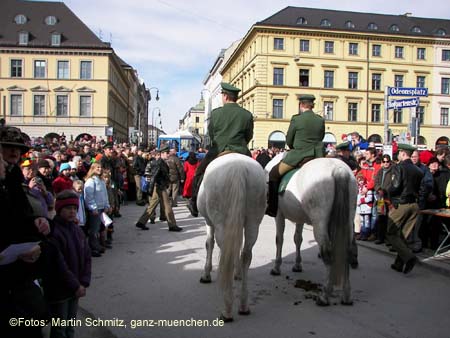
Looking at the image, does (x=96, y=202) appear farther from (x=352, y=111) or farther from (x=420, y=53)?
(x=420, y=53)

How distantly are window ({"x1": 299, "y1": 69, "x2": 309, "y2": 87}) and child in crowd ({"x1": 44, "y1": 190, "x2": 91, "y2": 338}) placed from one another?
50.5 m

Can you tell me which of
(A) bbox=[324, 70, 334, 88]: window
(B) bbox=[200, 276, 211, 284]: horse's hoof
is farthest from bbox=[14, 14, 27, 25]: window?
(B) bbox=[200, 276, 211, 284]: horse's hoof

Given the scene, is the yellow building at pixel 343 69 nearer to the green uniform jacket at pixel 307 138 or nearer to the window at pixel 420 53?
the window at pixel 420 53

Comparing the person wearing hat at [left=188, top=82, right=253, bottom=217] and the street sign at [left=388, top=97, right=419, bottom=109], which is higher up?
the street sign at [left=388, top=97, right=419, bottom=109]

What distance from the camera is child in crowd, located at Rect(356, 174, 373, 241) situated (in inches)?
392

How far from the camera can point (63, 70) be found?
4988cm

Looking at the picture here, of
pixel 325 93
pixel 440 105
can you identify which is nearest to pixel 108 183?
pixel 325 93

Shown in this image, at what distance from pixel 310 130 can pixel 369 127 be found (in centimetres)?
4985

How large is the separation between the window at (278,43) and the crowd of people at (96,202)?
3917 cm

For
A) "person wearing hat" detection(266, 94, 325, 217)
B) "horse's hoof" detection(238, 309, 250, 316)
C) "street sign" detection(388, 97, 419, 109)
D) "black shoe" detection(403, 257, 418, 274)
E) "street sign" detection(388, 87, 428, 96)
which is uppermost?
Result: "street sign" detection(388, 87, 428, 96)

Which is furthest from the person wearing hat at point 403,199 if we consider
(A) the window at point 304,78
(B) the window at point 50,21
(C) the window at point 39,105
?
(B) the window at point 50,21

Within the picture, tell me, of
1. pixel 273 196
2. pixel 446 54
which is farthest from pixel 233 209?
pixel 446 54

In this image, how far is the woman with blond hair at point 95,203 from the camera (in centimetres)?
793

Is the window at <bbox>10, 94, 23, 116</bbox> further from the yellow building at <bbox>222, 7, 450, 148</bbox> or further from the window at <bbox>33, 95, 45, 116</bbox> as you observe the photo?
the yellow building at <bbox>222, 7, 450, 148</bbox>
